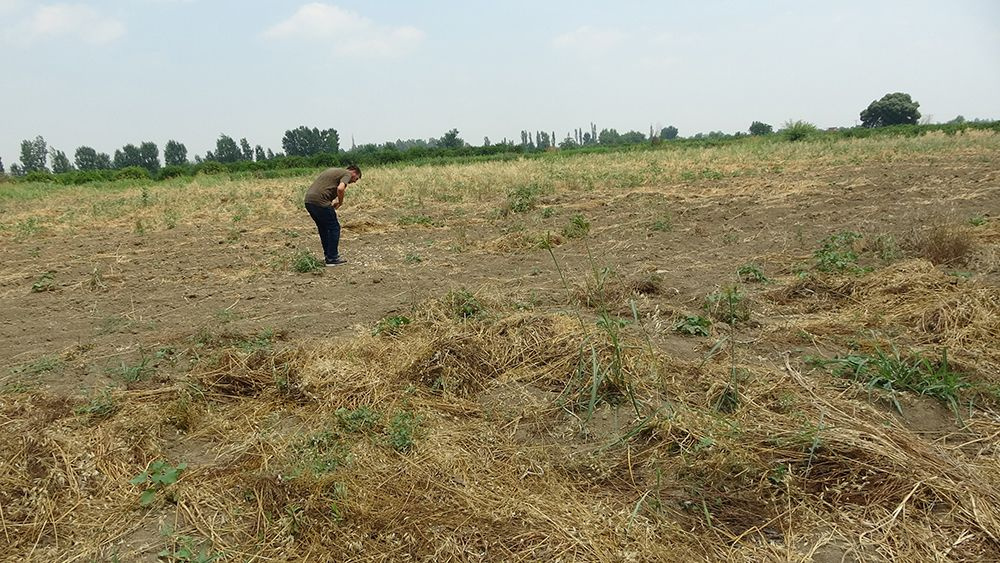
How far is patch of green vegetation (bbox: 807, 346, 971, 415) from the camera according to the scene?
3041mm

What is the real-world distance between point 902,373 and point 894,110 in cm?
5702

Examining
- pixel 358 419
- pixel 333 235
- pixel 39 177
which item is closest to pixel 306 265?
pixel 333 235

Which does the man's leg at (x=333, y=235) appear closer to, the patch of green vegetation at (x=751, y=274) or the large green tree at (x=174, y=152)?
the patch of green vegetation at (x=751, y=274)

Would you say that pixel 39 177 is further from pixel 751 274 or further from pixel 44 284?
pixel 751 274

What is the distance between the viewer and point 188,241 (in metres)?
9.97

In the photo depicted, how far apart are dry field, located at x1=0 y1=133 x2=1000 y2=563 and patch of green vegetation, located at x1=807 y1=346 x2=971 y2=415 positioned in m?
0.02

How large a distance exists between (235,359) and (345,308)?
158 cm

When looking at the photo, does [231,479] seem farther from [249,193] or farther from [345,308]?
[249,193]

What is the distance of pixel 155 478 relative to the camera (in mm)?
2766

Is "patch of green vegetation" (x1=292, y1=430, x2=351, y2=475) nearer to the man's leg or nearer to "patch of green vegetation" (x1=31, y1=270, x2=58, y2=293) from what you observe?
the man's leg

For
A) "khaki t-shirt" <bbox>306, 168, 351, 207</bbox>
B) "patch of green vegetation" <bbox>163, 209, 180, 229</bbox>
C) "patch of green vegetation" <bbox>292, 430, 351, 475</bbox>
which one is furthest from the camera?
"patch of green vegetation" <bbox>163, 209, 180, 229</bbox>

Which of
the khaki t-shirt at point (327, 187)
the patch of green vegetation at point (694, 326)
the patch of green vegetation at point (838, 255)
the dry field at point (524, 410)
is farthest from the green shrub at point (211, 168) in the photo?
the patch of green vegetation at point (694, 326)

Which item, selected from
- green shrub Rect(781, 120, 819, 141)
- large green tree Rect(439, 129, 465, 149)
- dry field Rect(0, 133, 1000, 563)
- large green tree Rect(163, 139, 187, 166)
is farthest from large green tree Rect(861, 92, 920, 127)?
large green tree Rect(163, 139, 187, 166)

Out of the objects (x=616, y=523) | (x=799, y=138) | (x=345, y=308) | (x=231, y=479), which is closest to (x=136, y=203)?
(x=345, y=308)
